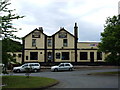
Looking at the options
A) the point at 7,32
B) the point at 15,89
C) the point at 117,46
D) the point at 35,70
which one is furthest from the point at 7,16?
the point at 35,70

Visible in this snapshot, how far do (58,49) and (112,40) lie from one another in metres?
22.6

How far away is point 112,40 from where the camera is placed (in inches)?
1083

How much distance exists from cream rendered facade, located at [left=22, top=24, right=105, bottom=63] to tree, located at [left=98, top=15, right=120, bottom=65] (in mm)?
18785

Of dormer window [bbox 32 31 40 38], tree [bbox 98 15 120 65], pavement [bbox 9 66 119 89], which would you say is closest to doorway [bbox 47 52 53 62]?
dormer window [bbox 32 31 40 38]

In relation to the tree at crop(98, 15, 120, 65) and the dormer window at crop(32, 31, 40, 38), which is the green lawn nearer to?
the tree at crop(98, 15, 120, 65)

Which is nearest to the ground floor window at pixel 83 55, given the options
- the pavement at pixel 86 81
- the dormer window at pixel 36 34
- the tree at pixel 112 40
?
the dormer window at pixel 36 34

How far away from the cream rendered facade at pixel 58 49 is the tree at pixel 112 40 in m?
18.8

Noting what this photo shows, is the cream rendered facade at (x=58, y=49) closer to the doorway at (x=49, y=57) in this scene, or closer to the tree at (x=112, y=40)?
the doorway at (x=49, y=57)

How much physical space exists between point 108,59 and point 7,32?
15315 mm

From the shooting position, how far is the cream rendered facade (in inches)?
1916

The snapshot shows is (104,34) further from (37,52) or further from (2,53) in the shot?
(37,52)

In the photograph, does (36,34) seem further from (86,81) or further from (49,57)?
(86,81)

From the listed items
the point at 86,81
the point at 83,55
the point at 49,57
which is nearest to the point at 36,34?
the point at 49,57

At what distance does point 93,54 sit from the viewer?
48.6 m
